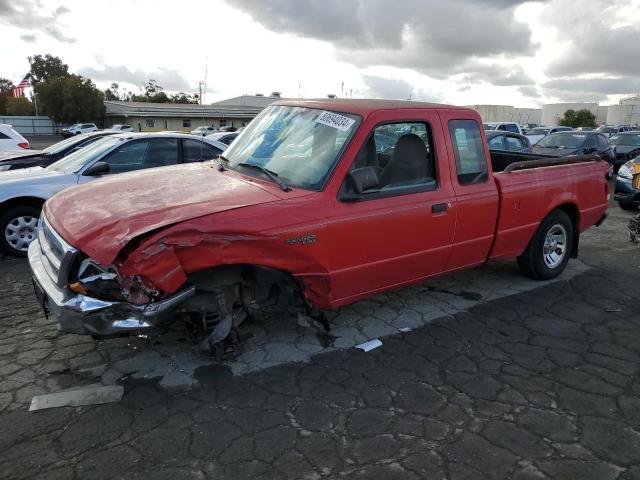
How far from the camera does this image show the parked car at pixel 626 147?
15.7 meters

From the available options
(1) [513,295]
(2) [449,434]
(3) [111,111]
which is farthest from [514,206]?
(3) [111,111]

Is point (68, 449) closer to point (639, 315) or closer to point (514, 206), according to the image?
point (514, 206)

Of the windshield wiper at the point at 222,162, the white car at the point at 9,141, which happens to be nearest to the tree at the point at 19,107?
the white car at the point at 9,141

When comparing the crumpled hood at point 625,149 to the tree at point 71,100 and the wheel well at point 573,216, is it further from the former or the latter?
the tree at point 71,100

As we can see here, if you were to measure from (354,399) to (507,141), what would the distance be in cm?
1050

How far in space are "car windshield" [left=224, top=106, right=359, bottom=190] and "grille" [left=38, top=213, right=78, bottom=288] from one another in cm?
150

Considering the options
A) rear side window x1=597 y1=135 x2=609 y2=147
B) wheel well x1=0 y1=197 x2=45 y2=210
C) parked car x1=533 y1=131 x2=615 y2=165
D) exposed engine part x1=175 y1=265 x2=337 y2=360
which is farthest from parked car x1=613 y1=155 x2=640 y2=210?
wheel well x1=0 y1=197 x2=45 y2=210

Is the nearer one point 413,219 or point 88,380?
point 88,380

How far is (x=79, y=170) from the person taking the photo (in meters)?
6.58

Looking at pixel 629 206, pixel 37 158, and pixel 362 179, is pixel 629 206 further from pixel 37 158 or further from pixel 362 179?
pixel 37 158

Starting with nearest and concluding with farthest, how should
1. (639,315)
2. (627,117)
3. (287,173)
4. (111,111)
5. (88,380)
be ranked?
(88,380) < (287,173) < (639,315) < (111,111) < (627,117)

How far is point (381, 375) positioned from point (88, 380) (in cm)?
209

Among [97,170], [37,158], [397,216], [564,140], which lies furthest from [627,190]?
[37,158]

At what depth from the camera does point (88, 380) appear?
3.45 meters
